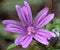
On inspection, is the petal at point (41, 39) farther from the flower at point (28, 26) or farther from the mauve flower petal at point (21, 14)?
the mauve flower petal at point (21, 14)

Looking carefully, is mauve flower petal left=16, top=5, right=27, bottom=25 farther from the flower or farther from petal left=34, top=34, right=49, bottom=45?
petal left=34, top=34, right=49, bottom=45

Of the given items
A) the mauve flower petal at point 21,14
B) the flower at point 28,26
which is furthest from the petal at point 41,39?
the mauve flower petal at point 21,14

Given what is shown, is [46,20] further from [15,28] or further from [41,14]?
[15,28]

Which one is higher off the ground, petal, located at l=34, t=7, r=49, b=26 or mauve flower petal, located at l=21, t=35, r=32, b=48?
petal, located at l=34, t=7, r=49, b=26

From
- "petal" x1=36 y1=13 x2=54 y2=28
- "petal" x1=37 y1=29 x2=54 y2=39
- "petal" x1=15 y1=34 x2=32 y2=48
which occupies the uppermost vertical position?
"petal" x1=36 y1=13 x2=54 y2=28

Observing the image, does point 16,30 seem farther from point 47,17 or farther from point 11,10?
point 11,10

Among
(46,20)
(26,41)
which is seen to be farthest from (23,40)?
(46,20)

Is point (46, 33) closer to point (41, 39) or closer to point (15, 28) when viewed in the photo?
point (41, 39)

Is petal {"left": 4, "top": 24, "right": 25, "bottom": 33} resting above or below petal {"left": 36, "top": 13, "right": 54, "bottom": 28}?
below

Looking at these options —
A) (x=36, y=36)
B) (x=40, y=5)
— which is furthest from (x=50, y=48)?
(x=40, y=5)

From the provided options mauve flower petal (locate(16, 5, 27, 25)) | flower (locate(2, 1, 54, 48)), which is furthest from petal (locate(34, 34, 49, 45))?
mauve flower petal (locate(16, 5, 27, 25))
